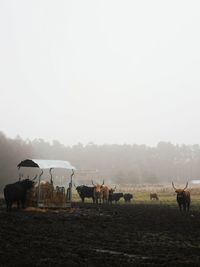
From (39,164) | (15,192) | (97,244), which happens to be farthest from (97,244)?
(39,164)

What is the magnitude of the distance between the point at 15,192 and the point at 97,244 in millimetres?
15085

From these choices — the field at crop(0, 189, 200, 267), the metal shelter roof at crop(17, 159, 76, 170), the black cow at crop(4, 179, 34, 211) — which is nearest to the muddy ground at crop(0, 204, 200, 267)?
the field at crop(0, 189, 200, 267)

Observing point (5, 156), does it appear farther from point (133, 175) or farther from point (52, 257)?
point (52, 257)

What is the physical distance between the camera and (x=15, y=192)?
2797 centimetres

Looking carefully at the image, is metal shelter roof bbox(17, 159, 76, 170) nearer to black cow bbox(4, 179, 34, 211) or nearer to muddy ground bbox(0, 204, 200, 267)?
black cow bbox(4, 179, 34, 211)

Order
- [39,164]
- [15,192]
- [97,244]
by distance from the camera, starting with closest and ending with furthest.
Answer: [97,244] < [15,192] < [39,164]

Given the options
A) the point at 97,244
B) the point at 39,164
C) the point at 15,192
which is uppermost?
the point at 39,164

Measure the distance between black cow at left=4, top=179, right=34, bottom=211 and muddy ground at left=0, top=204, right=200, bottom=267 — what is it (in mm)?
7034

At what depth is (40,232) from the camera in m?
16.3

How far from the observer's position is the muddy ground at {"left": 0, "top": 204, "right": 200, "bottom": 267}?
11.0 metres

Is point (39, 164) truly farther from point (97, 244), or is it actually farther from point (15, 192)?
point (97, 244)

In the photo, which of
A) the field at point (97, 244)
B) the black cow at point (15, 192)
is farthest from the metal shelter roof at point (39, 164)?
the field at point (97, 244)

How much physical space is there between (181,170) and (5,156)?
339ft

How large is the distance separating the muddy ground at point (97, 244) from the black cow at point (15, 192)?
7034 mm
